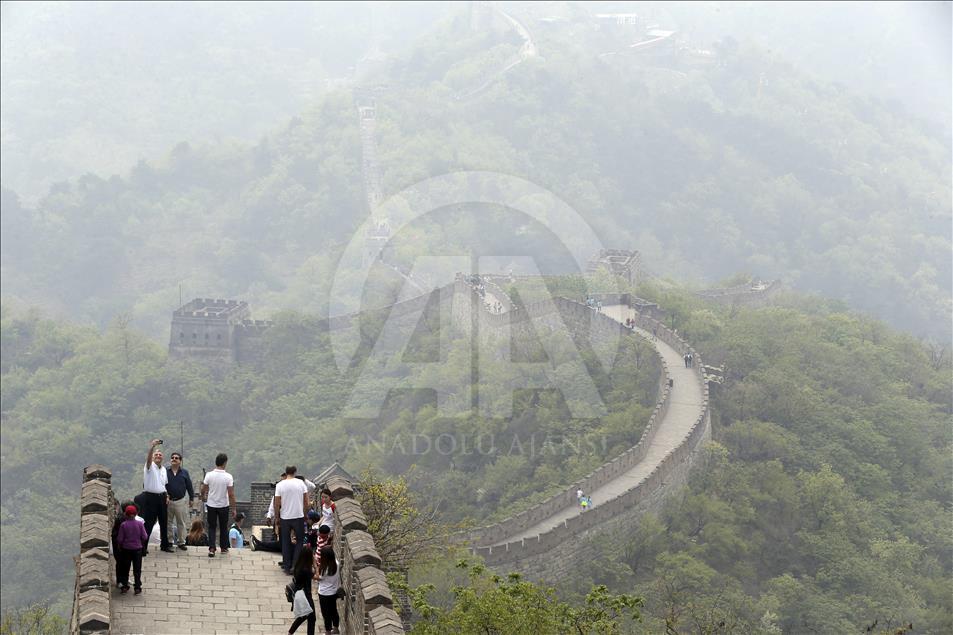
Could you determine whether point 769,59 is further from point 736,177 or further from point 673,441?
point 673,441

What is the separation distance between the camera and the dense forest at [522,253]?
35.5m

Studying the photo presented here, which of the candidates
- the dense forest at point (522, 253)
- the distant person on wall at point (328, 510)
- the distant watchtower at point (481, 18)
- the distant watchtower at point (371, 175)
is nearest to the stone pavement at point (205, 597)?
the distant person on wall at point (328, 510)

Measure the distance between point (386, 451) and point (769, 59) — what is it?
3877 inches

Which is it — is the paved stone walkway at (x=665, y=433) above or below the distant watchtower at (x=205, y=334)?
above

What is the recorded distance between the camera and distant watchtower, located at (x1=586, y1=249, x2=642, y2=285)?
5991cm

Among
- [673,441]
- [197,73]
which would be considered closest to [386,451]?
[673,441]

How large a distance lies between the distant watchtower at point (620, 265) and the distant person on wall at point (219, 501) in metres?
42.8

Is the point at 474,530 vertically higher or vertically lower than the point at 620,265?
lower

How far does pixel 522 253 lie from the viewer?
271 feet

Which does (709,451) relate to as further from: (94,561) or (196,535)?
(94,561)

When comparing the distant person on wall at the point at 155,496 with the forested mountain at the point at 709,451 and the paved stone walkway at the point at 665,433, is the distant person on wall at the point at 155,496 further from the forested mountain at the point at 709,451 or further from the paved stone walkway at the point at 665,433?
the paved stone walkway at the point at 665,433

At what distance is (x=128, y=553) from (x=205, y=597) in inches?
36.7

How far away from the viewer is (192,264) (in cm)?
10588
